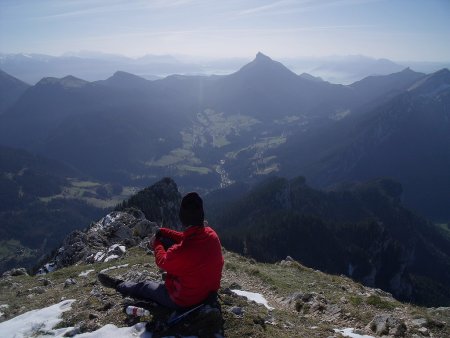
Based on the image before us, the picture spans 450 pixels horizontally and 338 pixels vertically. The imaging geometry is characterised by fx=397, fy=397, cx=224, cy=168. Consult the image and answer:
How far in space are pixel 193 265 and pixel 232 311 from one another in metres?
2.75

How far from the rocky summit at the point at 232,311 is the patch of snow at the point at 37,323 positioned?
39mm

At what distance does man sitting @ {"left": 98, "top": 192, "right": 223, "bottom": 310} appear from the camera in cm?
1240

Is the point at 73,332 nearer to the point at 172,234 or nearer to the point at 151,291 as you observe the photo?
the point at 151,291

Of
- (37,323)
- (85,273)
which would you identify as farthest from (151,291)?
(85,273)

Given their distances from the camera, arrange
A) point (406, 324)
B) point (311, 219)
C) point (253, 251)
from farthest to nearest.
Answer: point (311, 219) < point (253, 251) < point (406, 324)

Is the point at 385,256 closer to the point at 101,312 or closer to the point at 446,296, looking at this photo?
the point at 446,296

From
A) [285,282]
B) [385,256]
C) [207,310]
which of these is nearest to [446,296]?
[385,256]

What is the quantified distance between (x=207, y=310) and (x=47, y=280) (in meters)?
16.0

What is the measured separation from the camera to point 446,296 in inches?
6668

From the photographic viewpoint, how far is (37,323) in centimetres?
1480

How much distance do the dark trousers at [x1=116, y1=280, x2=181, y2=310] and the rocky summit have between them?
11.2 inches

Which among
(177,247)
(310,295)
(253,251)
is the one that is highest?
(177,247)

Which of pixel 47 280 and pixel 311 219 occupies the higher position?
pixel 47 280

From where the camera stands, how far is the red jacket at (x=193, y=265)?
1241 cm
